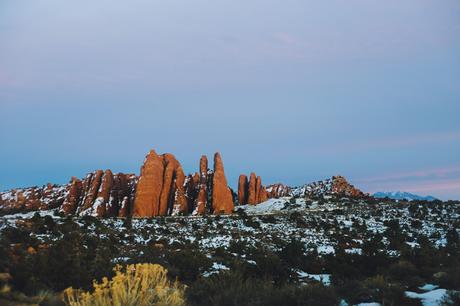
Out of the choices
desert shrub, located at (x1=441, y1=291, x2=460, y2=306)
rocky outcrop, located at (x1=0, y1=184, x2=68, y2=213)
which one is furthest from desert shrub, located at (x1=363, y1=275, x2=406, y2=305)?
rocky outcrop, located at (x1=0, y1=184, x2=68, y2=213)

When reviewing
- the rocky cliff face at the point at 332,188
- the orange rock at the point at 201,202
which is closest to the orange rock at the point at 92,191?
the orange rock at the point at 201,202

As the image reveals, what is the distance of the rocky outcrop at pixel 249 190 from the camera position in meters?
80.3

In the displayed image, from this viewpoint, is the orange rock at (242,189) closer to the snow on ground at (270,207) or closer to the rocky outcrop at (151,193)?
the rocky outcrop at (151,193)

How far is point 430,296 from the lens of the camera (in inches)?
406

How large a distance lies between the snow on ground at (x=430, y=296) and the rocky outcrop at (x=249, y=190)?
68621 millimetres

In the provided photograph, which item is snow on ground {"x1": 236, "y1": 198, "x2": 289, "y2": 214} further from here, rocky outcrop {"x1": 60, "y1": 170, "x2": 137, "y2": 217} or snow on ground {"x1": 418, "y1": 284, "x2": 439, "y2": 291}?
snow on ground {"x1": 418, "y1": 284, "x2": 439, "y2": 291}

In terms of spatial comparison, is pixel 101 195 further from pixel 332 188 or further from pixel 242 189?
pixel 332 188

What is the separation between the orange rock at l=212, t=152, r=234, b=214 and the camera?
6331 centimetres

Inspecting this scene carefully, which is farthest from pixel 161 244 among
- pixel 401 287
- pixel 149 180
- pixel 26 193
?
pixel 26 193

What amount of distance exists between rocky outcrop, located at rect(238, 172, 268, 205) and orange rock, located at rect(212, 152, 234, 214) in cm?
1377

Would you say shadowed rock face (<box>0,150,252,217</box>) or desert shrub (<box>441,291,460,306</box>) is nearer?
desert shrub (<box>441,291,460,306</box>)

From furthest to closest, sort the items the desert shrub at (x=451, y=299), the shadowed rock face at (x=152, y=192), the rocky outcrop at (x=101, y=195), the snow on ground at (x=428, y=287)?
1. the rocky outcrop at (x=101, y=195)
2. the shadowed rock face at (x=152, y=192)
3. the snow on ground at (x=428, y=287)
4. the desert shrub at (x=451, y=299)

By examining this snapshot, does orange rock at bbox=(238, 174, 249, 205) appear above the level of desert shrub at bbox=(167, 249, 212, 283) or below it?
above

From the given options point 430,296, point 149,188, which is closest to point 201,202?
point 149,188
